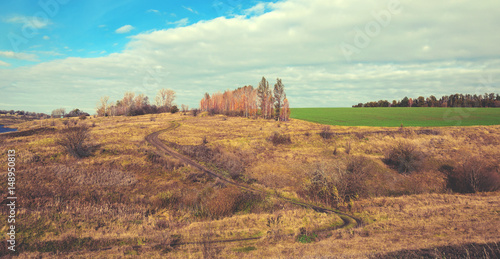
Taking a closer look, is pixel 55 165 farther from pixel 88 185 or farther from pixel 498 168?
pixel 498 168

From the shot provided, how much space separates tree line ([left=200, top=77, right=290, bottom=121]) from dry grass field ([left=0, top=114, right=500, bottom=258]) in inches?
2072

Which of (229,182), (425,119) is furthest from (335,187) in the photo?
(425,119)

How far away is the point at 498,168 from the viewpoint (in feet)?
112

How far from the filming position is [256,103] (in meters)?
112

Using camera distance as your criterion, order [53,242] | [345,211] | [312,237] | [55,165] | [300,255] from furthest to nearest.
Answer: [55,165] → [345,211] → [312,237] → [53,242] → [300,255]

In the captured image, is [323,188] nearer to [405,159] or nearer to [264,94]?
[405,159]

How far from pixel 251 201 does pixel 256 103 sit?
3636 inches

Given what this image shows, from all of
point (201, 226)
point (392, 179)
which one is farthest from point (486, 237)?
point (392, 179)

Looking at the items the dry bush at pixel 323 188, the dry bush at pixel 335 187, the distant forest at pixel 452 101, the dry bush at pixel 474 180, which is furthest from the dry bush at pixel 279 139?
the distant forest at pixel 452 101

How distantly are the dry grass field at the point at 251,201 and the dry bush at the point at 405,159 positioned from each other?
0.53 feet

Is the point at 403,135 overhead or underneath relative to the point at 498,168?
overhead

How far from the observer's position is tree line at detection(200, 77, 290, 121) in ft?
317

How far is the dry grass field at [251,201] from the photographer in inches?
456

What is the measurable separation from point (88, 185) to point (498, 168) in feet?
182
